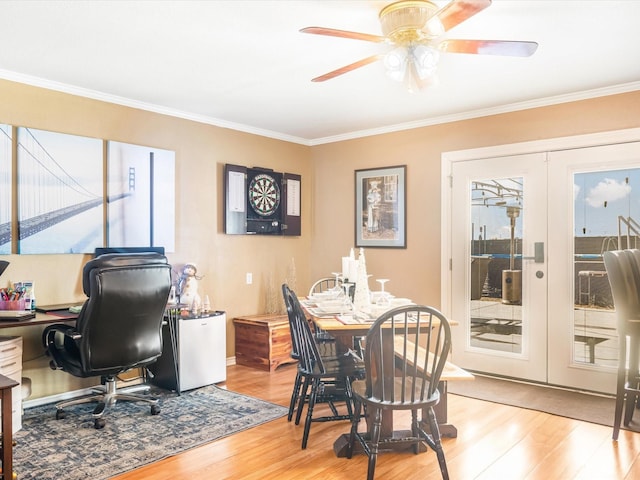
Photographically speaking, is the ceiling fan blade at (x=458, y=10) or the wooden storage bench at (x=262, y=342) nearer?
the ceiling fan blade at (x=458, y=10)

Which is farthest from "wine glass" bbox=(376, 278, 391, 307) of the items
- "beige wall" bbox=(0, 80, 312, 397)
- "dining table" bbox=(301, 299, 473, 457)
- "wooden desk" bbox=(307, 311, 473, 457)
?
"beige wall" bbox=(0, 80, 312, 397)

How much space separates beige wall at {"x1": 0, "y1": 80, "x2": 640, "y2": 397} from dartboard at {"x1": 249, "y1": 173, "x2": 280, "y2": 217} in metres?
0.18

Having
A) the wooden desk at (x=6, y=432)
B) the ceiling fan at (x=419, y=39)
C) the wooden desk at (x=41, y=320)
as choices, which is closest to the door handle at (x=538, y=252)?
the ceiling fan at (x=419, y=39)

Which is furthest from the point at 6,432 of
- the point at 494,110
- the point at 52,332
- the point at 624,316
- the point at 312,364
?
the point at 494,110

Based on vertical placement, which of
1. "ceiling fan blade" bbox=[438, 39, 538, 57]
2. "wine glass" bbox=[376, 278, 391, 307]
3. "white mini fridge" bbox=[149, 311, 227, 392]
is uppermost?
"ceiling fan blade" bbox=[438, 39, 538, 57]

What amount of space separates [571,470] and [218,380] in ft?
8.88

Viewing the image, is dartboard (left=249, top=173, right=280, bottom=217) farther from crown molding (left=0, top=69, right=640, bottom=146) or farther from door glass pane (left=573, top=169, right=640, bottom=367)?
door glass pane (left=573, top=169, right=640, bottom=367)

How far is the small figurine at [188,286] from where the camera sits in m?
4.22

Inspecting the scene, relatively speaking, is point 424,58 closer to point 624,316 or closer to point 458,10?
point 458,10

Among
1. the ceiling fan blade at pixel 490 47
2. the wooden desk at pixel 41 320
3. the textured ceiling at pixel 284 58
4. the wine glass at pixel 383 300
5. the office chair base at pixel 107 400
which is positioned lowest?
the office chair base at pixel 107 400

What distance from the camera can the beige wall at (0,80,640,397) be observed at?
3.70 meters

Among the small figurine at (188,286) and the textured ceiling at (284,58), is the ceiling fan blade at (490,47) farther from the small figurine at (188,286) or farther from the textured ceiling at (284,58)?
the small figurine at (188,286)

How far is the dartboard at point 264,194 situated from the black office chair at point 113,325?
1.90 meters

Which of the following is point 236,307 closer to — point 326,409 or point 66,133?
point 326,409
